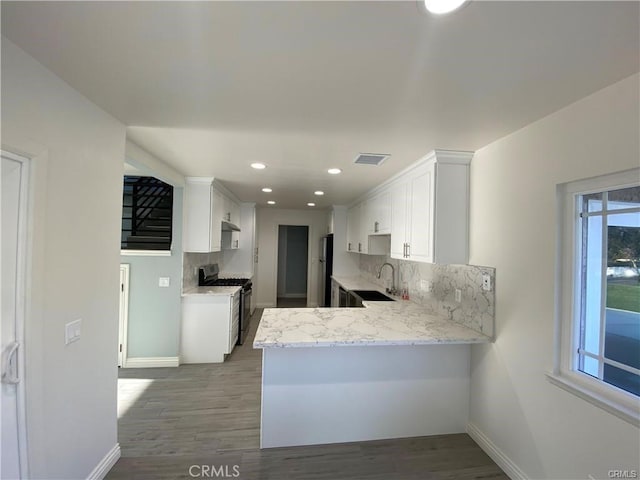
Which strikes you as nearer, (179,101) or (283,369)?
(179,101)

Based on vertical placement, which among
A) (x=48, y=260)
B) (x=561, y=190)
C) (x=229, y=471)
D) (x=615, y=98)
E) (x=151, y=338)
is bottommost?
(x=229, y=471)

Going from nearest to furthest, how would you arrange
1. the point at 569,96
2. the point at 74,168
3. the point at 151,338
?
the point at 569,96
the point at 74,168
the point at 151,338

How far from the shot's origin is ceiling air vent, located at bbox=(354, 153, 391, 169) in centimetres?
250

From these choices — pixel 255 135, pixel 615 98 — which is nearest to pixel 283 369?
pixel 255 135

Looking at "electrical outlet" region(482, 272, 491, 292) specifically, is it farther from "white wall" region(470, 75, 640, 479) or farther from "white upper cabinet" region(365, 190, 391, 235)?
"white upper cabinet" region(365, 190, 391, 235)

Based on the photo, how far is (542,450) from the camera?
1.72 metres

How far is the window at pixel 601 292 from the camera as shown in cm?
136

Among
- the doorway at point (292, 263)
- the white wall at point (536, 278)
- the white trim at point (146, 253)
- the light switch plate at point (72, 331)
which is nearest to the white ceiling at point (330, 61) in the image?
the white wall at point (536, 278)

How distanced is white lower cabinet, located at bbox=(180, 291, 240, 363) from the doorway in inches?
186

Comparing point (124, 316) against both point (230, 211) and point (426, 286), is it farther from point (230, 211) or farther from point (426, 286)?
point (426, 286)

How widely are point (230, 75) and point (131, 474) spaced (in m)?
2.59

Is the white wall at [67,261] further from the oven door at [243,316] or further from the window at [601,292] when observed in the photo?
the window at [601,292]

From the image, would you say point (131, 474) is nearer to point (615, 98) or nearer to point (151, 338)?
point (151, 338)

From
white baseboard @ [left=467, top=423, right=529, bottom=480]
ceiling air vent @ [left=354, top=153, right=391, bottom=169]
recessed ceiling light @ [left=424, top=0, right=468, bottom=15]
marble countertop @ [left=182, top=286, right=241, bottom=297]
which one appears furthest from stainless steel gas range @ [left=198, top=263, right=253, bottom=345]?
recessed ceiling light @ [left=424, top=0, right=468, bottom=15]
